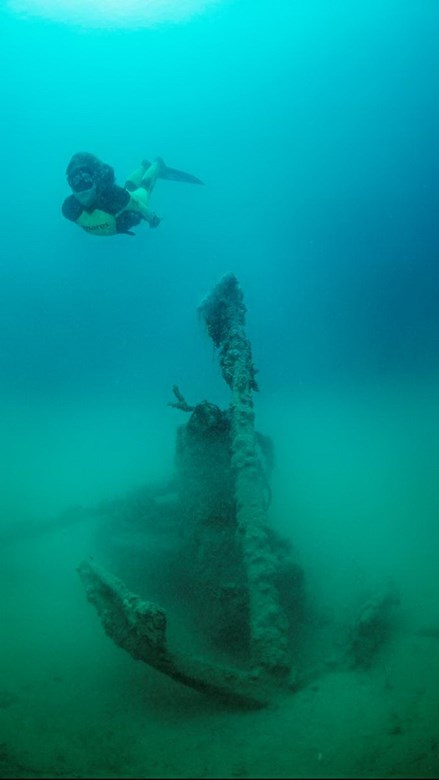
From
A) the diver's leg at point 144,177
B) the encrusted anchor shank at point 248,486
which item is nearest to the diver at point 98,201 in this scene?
the encrusted anchor shank at point 248,486

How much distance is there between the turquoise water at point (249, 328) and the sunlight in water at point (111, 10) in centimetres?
42

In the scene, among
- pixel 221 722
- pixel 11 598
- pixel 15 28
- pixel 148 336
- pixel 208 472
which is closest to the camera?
pixel 221 722

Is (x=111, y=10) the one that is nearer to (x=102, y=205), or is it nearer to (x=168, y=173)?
(x=168, y=173)

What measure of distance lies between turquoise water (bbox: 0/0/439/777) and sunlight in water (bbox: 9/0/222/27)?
422 millimetres

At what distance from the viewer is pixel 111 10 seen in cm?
4081

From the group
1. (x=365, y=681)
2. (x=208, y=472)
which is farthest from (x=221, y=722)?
(x=208, y=472)

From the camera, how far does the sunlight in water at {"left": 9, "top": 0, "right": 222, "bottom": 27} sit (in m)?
38.8

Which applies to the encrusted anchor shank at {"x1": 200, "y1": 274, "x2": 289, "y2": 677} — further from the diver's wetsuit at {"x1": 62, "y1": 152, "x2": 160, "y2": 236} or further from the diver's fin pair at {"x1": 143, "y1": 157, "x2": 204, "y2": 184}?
the diver's fin pair at {"x1": 143, "y1": 157, "x2": 204, "y2": 184}

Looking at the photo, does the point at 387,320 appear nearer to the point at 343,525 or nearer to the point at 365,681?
the point at 343,525

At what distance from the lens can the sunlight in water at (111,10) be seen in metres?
38.8

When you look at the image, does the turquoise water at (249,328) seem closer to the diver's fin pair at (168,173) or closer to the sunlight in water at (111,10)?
the sunlight in water at (111,10)

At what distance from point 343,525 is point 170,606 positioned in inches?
222

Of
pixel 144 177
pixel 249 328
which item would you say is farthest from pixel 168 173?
pixel 249 328

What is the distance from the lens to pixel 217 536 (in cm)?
525
